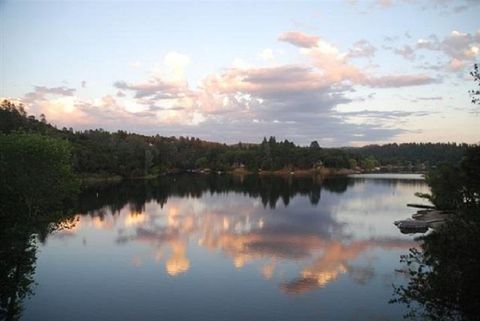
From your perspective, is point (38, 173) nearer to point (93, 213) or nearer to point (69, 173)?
point (69, 173)

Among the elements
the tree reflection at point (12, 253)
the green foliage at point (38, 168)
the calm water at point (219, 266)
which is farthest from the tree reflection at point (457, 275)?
the green foliage at point (38, 168)

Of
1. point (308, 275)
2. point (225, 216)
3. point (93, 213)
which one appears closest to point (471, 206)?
point (308, 275)

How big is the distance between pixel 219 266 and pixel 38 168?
16197 millimetres

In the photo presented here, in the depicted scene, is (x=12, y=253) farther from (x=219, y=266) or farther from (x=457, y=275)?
(x=219, y=266)

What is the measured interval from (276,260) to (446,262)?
27.6 m

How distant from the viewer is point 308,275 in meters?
35.0

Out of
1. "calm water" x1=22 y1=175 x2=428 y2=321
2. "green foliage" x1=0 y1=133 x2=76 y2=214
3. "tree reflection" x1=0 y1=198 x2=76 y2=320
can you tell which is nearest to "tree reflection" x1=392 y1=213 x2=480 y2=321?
"calm water" x1=22 y1=175 x2=428 y2=321

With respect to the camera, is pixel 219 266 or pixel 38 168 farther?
pixel 219 266

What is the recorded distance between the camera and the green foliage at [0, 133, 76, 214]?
2798 cm

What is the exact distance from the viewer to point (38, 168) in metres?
30.4

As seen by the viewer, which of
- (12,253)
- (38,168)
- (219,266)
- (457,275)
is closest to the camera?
(457,275)

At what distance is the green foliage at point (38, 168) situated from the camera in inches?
1102

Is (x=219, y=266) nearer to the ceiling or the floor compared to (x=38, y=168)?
nearer to the floor

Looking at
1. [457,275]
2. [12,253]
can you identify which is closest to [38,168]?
[12,253]
